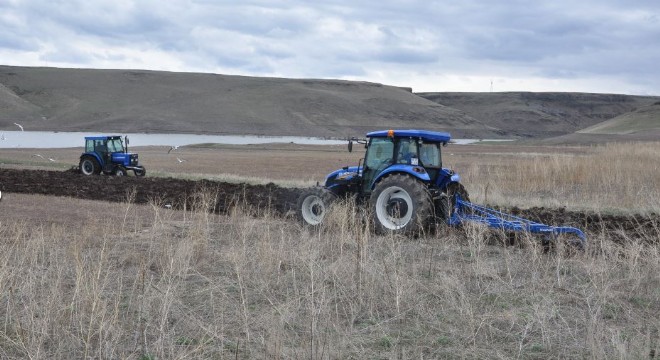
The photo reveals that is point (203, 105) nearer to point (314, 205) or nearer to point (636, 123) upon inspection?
point (636, 123)

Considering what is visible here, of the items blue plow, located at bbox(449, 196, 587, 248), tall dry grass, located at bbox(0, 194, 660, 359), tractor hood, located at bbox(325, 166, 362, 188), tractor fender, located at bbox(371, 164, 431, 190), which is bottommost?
tall dry grass, located at bbox(0, 194, 660, 359)

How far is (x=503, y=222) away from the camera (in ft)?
40.1

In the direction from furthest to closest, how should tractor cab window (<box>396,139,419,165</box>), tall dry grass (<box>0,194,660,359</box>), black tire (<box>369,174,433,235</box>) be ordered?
tractor cab window (<box>396,139,419,165</box>), black tire (<box>369,174,433,235</box>), tall dry grass (<box>0,194,660,359</box>)

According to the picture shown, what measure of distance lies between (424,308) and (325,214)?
6059 mm

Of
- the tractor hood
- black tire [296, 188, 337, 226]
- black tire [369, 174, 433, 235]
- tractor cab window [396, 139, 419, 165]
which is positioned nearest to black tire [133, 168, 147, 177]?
the tractor hood

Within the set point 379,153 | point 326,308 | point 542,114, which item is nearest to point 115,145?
point 379,153

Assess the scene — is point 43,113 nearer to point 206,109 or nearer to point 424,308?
point 206,109

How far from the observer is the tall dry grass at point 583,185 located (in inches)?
777

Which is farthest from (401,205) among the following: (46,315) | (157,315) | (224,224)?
(46,315)

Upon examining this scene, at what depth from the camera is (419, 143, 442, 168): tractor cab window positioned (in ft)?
46.5

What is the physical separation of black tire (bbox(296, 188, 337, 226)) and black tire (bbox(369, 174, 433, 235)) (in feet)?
3.79

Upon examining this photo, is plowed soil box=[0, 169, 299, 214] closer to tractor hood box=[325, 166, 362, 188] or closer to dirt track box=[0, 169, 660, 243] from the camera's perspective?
dirt track box=[0, 169, 660, 243]

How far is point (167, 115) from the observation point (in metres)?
123

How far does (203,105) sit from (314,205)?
120 meters
